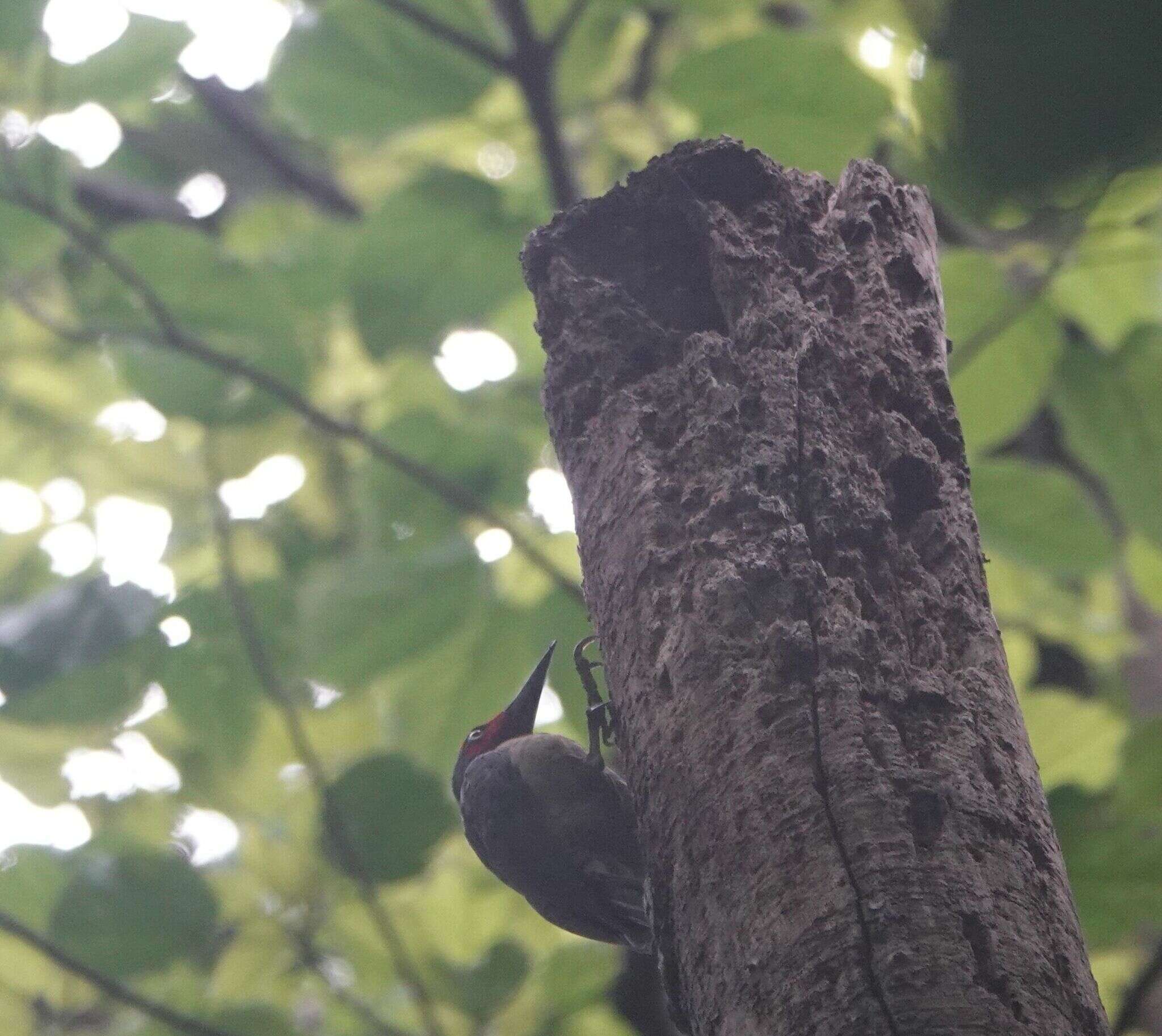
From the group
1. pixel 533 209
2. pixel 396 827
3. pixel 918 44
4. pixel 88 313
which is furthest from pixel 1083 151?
pixel 88 313

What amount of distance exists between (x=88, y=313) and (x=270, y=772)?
140 centimetres

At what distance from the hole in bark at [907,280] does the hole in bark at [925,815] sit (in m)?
0.89

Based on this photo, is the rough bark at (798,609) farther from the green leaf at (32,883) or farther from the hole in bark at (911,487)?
the green leaf at (32,883)

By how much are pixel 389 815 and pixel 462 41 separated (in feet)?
6.08

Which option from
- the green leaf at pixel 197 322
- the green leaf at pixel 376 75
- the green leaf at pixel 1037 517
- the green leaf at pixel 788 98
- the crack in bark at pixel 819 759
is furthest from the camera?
the green leaf at pixel 197 322

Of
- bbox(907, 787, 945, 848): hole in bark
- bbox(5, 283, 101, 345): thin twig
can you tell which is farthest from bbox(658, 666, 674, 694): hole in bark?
bbox(5, 283, 101, 345): thin twig

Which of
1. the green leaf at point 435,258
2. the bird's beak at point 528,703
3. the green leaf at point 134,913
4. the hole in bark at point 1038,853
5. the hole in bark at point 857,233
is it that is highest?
the green leaf at point 435,258

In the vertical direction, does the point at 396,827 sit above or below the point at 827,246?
below

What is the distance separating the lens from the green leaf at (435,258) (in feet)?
9.98

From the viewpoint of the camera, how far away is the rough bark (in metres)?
1.34

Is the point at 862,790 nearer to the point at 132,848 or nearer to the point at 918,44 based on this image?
the point at 918,44

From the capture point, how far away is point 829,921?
1.35 metres

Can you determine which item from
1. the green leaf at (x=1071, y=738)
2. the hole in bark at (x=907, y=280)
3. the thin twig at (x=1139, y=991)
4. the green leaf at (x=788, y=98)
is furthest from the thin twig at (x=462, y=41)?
the thin twig at (x=1139, y=991)

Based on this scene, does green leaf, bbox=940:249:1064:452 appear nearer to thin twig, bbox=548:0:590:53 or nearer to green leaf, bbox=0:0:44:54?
thin twig, bbox=548:0:590:53
